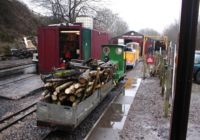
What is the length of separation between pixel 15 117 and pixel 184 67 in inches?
287

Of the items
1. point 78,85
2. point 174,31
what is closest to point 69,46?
point 174,31

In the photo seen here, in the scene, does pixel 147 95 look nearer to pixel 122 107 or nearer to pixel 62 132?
pixel 122 107

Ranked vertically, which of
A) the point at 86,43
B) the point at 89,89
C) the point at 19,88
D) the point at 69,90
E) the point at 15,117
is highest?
the point at 86,43

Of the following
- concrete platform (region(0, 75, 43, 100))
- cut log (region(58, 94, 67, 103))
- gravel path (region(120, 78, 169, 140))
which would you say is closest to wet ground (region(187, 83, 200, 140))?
gravel path (region(120, 78, 169, 140))

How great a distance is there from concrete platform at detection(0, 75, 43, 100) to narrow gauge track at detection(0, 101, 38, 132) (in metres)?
1.55

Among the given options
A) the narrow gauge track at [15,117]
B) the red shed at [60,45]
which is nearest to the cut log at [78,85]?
the narrow gauge track at [15,117]

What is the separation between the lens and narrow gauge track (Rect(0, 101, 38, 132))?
794 centimetres

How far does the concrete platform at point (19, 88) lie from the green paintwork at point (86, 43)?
3.43 meters

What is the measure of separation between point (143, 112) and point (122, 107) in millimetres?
973

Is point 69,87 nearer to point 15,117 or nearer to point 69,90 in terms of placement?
point 69,90

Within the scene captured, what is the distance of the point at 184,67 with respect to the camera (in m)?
2.48

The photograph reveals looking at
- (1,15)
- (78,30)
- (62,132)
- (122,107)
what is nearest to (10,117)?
(62,132)

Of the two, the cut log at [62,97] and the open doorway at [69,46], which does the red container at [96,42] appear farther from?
the cut log at [62,97]

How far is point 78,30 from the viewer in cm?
1658
